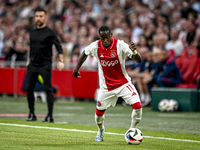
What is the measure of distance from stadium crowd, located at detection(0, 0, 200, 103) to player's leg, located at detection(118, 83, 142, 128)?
7.68 meters

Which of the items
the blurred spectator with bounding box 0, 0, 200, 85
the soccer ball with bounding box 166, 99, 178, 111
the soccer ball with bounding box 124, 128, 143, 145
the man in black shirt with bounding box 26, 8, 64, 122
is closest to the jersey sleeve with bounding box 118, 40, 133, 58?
the soccer ball with bounding box 124, 128, 143, 145

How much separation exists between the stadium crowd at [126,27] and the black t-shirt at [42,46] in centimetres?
573

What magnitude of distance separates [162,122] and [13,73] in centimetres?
1039

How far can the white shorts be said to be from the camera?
7.13 meters

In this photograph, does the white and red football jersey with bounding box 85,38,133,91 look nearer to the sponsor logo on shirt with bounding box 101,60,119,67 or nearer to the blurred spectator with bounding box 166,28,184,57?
the sponsor logo on shirt with bounding box 101,60,119,67

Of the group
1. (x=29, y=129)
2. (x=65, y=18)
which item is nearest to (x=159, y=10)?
(x=65, y=18)

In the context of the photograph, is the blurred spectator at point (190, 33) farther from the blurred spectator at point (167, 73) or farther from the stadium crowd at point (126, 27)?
the blurred spectator at point (167, 73)

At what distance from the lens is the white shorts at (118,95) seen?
713cm

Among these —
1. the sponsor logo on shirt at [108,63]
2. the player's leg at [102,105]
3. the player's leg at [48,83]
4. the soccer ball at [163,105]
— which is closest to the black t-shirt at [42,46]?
the player's leg at [48,83]

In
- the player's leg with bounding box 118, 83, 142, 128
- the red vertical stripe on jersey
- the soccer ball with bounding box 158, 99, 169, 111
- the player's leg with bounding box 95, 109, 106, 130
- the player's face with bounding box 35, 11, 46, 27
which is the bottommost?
the soccer ball with bounding box 158, 99, 169, 111

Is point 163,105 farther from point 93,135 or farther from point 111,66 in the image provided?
point 111,66

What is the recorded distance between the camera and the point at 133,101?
7.07 meters

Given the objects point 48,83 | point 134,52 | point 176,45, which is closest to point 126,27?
point 176,45

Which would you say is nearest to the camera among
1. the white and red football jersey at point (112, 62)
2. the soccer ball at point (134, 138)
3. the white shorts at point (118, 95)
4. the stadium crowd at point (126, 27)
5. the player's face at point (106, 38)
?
the soccer ball at point (134, 138)
